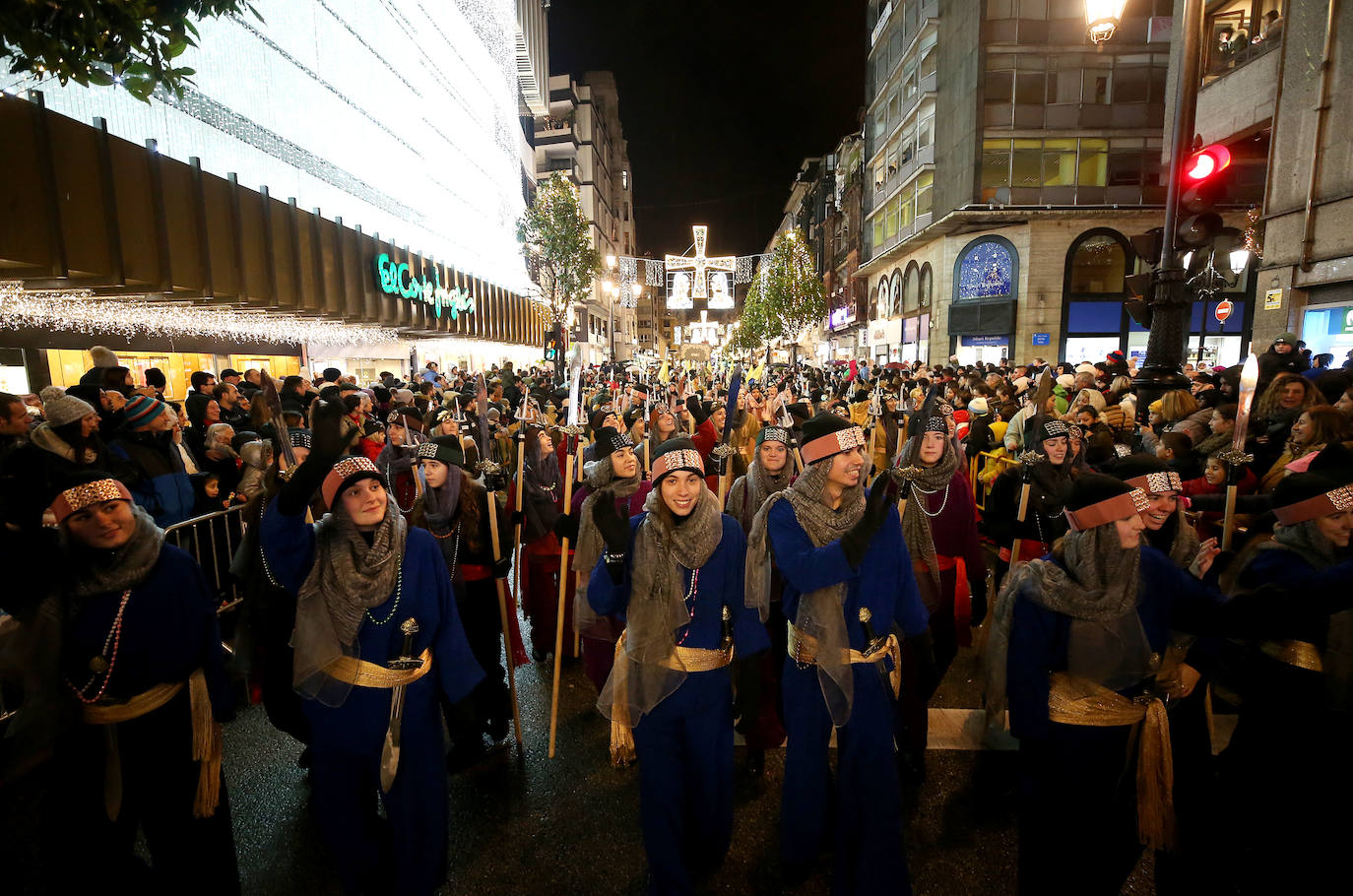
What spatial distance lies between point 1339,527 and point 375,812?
172 inches

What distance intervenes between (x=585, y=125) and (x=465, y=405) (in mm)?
59234

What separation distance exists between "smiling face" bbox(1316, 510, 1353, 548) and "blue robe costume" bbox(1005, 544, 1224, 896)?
0.53 metres

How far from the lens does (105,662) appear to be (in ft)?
8.46

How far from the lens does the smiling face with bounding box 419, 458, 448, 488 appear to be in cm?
424

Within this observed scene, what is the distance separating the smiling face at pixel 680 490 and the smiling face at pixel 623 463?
1.24m

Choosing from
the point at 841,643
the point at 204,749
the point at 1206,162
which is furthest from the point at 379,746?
the point at 1206,162

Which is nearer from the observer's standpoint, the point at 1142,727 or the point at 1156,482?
the point at 1142,727

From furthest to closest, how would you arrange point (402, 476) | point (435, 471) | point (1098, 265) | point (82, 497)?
point (1098, 265) → point (402, 476) → point (435, 471) → point (82, 497)

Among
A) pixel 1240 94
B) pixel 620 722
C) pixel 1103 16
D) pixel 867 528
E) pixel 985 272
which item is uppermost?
pixel 1240 94

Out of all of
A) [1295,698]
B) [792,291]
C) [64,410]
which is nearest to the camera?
[1295,698]

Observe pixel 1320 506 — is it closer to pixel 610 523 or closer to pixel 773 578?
pixel 773 578

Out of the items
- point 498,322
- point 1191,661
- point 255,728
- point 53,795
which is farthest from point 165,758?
point 498,322

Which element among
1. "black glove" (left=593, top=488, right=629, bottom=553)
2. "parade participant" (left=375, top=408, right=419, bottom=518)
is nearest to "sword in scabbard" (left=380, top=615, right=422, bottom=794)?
"black glove" (left=593, top=488, right=629, bottom=553)

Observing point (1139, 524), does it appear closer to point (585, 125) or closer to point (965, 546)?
point (965, 546)
